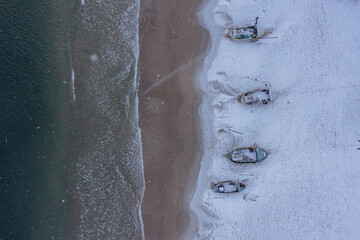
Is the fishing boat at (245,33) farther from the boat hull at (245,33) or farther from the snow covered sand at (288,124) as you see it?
the snow covered sand at (288,124)

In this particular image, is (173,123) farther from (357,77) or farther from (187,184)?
(357,77)

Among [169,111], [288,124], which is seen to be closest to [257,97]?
[288,124]

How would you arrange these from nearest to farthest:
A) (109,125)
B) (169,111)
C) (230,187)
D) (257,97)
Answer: (230,187), (257,97), (169,111), (109,125)

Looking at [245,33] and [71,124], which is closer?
[245,33]

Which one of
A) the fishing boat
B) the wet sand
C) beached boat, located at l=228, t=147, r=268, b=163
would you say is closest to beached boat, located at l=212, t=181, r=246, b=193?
beached boat, located at l=228, t=147, r=268, b=163

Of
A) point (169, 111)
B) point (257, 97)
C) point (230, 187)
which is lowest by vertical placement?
point (230, 187)

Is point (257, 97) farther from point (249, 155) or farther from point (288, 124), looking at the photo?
point (249, 155)
